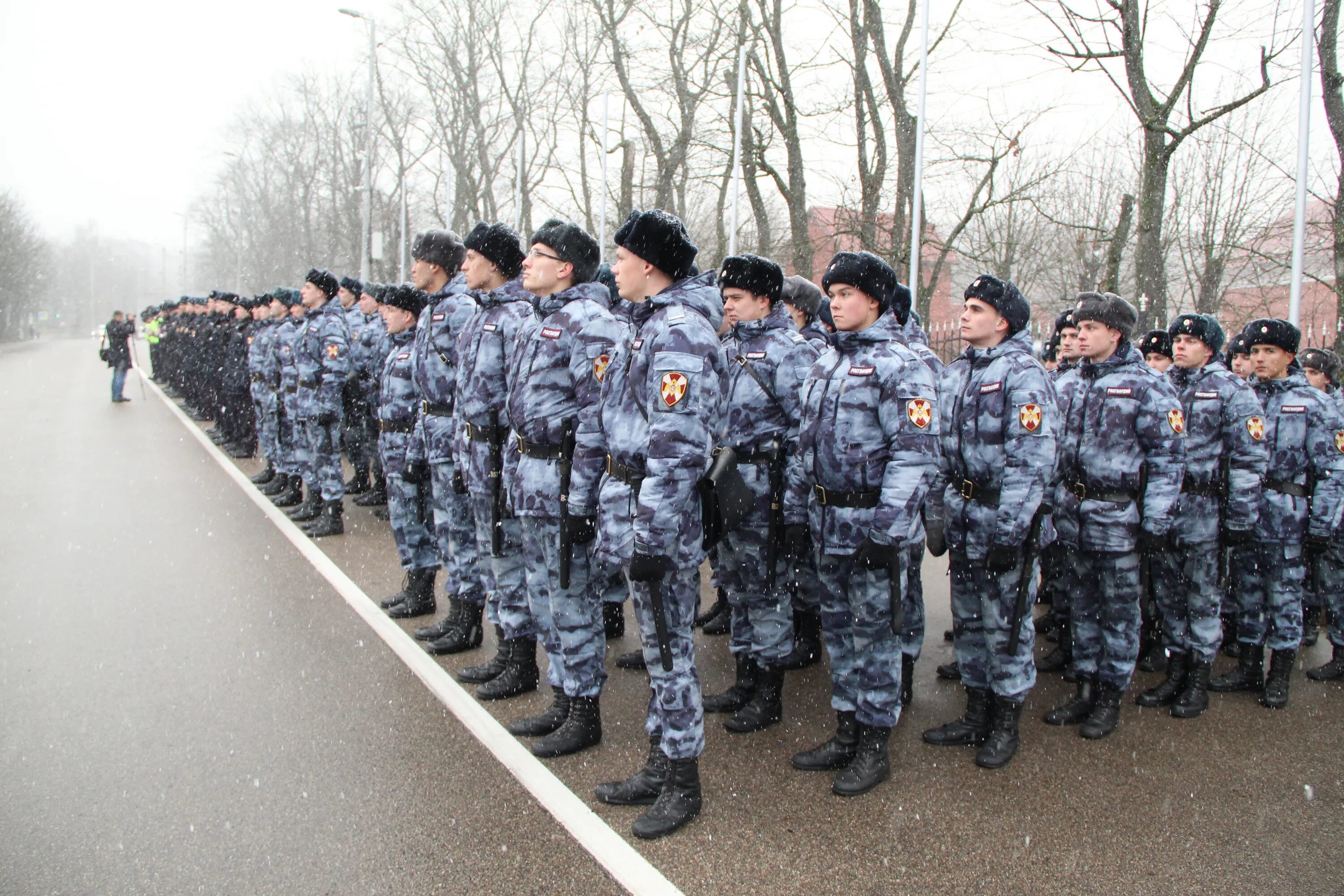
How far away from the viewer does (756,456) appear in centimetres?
463

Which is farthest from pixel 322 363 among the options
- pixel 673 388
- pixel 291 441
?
pixel 673 388

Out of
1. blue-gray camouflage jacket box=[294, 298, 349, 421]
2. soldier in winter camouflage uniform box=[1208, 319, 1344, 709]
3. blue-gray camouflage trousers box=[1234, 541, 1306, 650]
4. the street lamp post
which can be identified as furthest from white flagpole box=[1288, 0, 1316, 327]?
the street lamp post

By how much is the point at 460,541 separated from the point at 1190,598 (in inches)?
162

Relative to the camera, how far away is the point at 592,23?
27422 millimetres

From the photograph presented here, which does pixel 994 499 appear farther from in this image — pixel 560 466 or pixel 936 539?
pixel 560 466

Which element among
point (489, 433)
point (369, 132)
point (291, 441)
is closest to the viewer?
point (489, 433)

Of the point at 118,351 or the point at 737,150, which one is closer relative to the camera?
the point at 737,150

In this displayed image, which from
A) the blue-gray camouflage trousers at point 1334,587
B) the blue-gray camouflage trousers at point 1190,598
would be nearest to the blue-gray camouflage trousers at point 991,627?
the blue-gray camouflage trousers at point 1190,598

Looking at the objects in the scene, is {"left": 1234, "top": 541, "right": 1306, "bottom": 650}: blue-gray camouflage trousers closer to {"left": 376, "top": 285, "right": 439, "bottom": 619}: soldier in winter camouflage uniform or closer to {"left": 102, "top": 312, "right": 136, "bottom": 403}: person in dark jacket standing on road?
{"left": 376, "top": 285, "right": 439, "bottom": 619}: soldier in winter camouflage uniform

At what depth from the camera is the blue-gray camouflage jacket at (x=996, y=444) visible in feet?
13.2

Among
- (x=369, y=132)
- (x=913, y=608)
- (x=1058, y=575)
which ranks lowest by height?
(x=1058, y=575)

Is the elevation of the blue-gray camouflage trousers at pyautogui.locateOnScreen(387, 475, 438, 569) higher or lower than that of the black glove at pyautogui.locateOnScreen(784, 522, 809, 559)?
lower

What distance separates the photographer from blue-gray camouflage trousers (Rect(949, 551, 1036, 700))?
13.7ft

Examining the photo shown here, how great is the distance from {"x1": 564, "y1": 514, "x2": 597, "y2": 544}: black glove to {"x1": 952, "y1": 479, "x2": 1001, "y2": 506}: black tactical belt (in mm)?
1749
